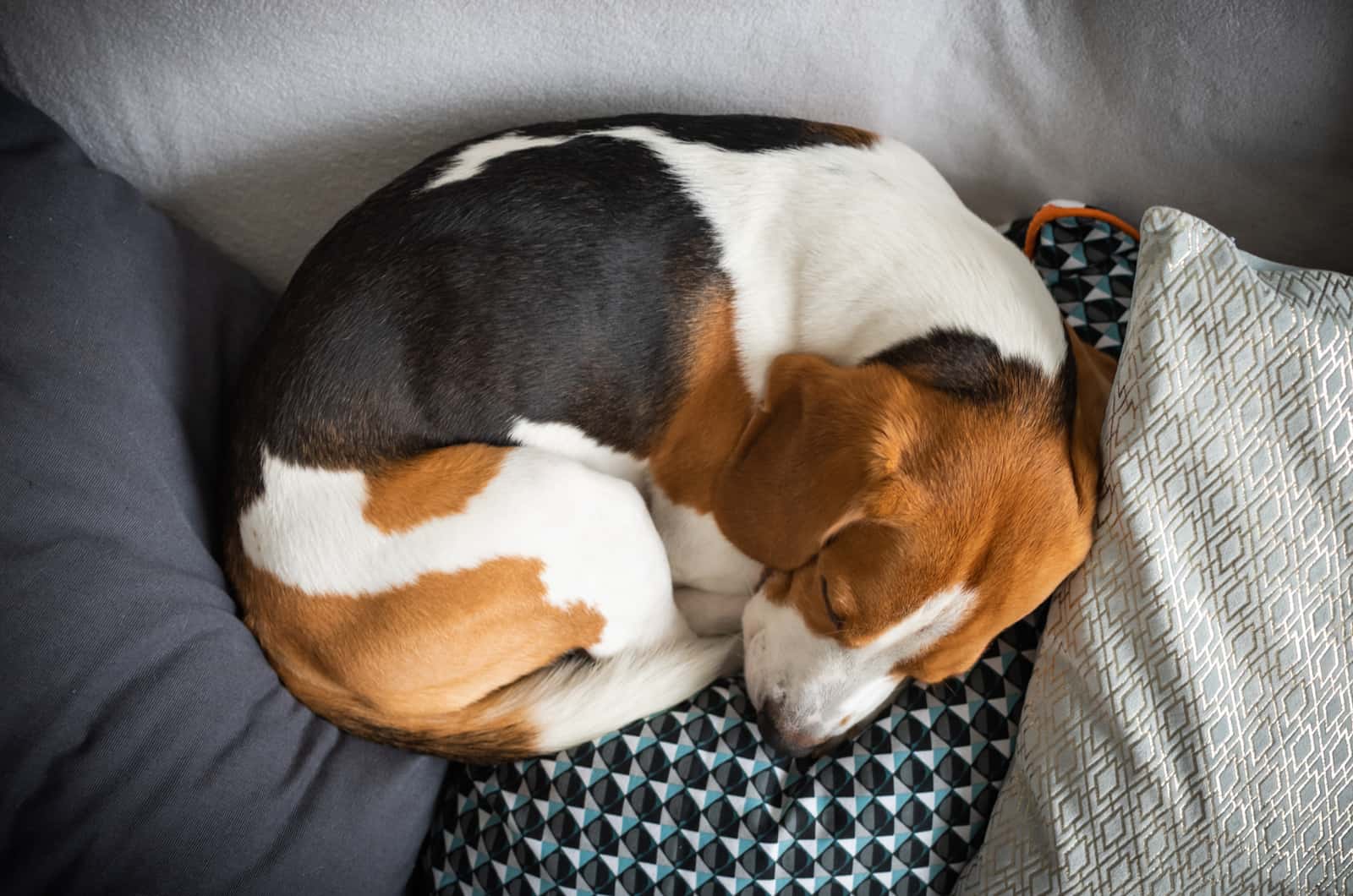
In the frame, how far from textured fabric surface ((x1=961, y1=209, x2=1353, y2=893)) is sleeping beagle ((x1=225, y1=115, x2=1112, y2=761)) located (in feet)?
0.43

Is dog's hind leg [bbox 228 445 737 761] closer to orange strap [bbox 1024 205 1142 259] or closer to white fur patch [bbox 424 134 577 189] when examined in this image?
white fur patch [bbox 424 134 577 189]

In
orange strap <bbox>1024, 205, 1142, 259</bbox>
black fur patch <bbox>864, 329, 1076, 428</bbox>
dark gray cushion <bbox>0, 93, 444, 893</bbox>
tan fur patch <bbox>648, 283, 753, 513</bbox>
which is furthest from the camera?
orange strap <bbox>1024, 205, 1142, 259</bbox>

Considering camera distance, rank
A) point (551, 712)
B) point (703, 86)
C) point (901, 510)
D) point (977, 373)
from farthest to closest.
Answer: point (703, 86) < point (551, 712) < point (977, 373) < point (901, 510)

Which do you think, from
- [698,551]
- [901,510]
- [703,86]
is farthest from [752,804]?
Answer: [703,86]

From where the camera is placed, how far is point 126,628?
137cm

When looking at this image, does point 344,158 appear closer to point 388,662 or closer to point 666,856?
point 388,662

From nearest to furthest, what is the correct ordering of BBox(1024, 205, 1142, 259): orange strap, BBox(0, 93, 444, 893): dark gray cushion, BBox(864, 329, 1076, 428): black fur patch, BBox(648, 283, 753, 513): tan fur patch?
BBox(0, 93, 444, 893): dark gray cushion, BBox(864, 329, 1076, 428): black fur patch, BBox(648, 283, 753, 513): tan fur patch, BBox(1024, 205, 1142, 259): orange strap

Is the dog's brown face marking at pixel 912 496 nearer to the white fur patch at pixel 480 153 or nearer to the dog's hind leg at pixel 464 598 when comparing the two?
the dog's hind leg at pixel 464 598

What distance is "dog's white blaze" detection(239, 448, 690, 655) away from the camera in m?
1.44

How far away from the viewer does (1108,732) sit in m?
1.41

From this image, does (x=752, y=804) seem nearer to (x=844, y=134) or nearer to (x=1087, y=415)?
(x=1087, y=415)

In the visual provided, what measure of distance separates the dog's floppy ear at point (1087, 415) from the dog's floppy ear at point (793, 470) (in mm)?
386

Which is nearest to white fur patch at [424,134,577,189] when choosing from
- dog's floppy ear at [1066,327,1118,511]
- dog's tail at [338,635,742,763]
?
dog's tail at [338,635,742,763]

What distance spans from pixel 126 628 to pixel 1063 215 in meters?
1.76
